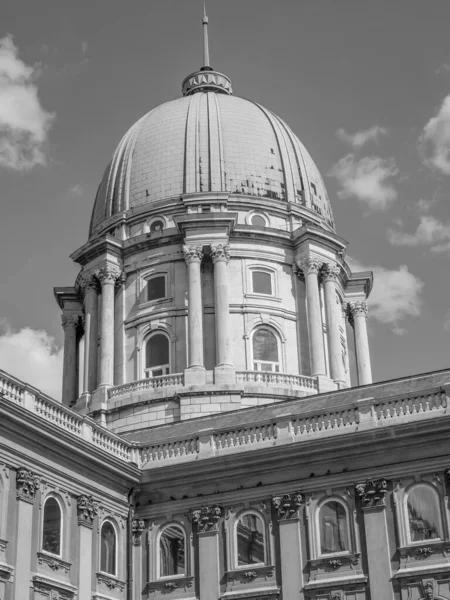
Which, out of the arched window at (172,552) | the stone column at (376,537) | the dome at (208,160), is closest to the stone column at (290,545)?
the stone column at (376,537)

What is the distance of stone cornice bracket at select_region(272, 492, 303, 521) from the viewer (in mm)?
36969

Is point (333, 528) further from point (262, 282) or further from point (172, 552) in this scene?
point (262, 282)

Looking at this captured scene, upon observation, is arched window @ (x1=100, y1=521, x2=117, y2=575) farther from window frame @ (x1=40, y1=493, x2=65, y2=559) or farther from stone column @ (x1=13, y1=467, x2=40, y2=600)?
stone column @ (x1=13, y1=467, x2=40, y2=600)

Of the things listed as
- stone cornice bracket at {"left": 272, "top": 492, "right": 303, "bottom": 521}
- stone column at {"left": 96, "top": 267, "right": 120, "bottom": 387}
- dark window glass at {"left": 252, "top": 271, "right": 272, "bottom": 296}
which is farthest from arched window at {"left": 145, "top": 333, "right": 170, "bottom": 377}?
stone cornice bracket at {"left": 272, "top": 492, "right": 303, "bottom": 521}

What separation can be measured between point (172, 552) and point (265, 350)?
689 inches

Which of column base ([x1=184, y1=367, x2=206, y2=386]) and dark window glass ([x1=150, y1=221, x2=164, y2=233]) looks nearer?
column base ([x1=184, y1=367, x2=206, y2=386])

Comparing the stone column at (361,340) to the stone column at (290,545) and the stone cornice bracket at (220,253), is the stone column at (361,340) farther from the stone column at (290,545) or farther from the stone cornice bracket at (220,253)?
the stone column at (290,545)

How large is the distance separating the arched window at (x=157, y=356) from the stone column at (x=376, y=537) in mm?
19294

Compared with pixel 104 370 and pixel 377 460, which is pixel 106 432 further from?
pixel 104 370

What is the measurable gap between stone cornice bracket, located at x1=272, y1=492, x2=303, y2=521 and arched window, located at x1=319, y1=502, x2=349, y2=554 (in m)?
0.83

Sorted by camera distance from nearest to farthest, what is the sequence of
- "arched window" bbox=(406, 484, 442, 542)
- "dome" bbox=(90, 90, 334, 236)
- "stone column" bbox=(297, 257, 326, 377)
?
"arched window" bbox=(406, 484, 442, 542) < "stone column" bbox=(297, 257, 326, 377) < "dome" bbox=(90, 90, 334, 236)

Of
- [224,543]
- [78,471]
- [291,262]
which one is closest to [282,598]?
[224,543]

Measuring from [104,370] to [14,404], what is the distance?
20.9m

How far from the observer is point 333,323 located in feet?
182
